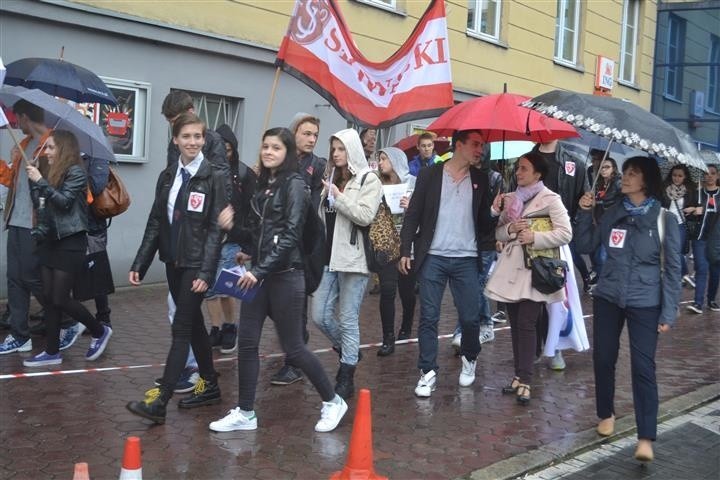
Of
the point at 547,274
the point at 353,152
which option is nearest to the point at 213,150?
the point at 353,152

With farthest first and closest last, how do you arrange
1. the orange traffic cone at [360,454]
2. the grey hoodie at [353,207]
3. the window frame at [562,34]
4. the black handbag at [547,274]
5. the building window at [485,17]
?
the window frame at [562,34], the building window at [485,17], the black handbag at [547,274], the grey hoodie at [353,207], the orange traffic cone at [360,454]

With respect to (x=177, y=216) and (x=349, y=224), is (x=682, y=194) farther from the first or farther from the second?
(x=177, y=216)

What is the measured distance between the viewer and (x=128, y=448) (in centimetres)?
388

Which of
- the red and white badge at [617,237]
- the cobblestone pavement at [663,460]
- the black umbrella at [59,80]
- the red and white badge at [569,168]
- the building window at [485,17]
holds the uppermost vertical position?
the building window at [485,17]

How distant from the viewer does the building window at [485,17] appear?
56.2ft

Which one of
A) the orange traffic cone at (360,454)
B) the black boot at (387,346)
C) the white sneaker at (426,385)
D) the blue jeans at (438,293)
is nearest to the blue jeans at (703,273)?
the black boot at (387,346)

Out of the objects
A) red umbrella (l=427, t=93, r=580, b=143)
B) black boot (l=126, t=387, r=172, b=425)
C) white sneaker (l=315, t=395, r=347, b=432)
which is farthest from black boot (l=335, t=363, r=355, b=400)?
red umbrella (l=427, t=93, r=580, b=143)

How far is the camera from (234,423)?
5566 mm

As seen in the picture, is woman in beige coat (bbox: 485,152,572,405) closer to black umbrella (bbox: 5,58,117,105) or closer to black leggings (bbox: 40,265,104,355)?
black leggings (bbox: 40,265,104,355)

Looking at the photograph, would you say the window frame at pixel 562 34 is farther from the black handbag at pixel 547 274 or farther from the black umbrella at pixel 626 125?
the black umbrella at pixel 626 125

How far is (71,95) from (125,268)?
10.0 feet

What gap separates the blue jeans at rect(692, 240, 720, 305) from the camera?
11.8 m

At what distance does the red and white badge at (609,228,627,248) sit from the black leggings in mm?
3902

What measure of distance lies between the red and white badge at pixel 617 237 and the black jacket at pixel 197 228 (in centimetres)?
238
